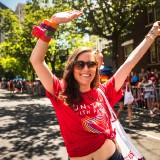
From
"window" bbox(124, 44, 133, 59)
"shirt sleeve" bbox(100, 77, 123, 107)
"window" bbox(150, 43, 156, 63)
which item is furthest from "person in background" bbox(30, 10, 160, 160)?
"window" bbox(124, 44, 133, 59)

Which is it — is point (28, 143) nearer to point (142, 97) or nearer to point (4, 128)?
point (4, 128)

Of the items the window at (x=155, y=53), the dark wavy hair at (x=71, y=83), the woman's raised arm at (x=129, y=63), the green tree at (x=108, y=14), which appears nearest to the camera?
the dark wavy hair at (x=71, y=83)

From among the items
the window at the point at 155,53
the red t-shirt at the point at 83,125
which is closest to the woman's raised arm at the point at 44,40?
the red t-shirt at the point at 83,125

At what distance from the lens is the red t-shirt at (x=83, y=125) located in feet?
6.50

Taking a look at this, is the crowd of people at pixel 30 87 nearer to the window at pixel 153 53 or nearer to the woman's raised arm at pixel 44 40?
the window at pixel 153 53

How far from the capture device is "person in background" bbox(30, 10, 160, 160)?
1.98 metres

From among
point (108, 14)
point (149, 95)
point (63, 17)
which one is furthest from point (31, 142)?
point (108, 14)

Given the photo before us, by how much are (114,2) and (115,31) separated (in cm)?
202

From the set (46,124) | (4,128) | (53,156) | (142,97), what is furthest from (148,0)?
(53,156)

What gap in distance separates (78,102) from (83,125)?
0.19 meters

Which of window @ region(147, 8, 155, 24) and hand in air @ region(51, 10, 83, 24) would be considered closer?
hand in air @ region(51, 10, 83, 24)

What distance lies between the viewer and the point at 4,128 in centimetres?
906

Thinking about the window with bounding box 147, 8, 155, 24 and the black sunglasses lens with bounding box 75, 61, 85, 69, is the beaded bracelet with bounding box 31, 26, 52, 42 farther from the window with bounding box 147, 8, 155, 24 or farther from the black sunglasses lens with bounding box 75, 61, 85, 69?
the window with bounding box 147, 8, 155, 24

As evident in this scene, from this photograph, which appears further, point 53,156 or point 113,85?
point 53,156
